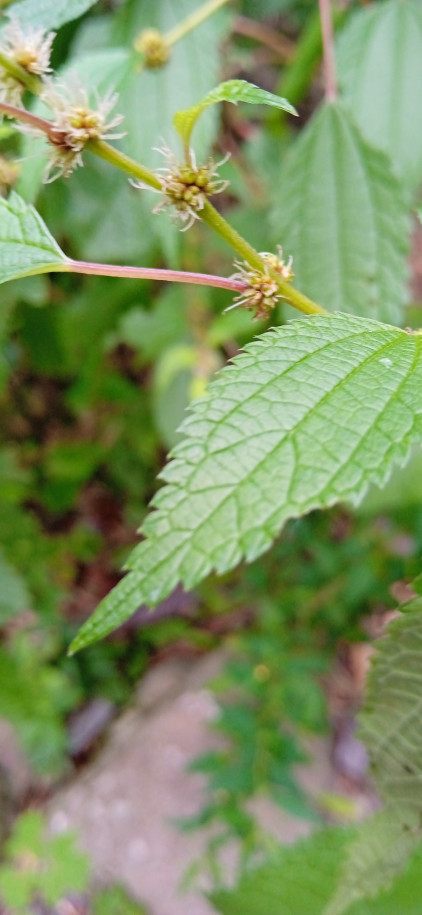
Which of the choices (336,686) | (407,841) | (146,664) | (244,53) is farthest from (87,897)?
(244,53)

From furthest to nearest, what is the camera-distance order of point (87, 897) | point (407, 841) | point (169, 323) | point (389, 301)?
1. point (87, 897)
2. point (169, 323)
3. point (389, 301)
4. point (407, 841)

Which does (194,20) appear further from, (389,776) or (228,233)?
(389,776)

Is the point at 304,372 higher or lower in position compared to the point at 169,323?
higher

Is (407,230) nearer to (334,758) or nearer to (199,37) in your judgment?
(199,37)

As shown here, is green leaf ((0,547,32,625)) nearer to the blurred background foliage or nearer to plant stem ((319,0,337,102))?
the blurred background foliage

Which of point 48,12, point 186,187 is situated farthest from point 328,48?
point 186,187

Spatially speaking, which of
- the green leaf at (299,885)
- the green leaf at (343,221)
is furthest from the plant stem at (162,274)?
the green leaf at (299,885)

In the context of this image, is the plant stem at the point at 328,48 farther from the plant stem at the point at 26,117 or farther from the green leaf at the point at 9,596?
the green leaf at the point at 9,596

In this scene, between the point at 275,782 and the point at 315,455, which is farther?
the point at 275,782
